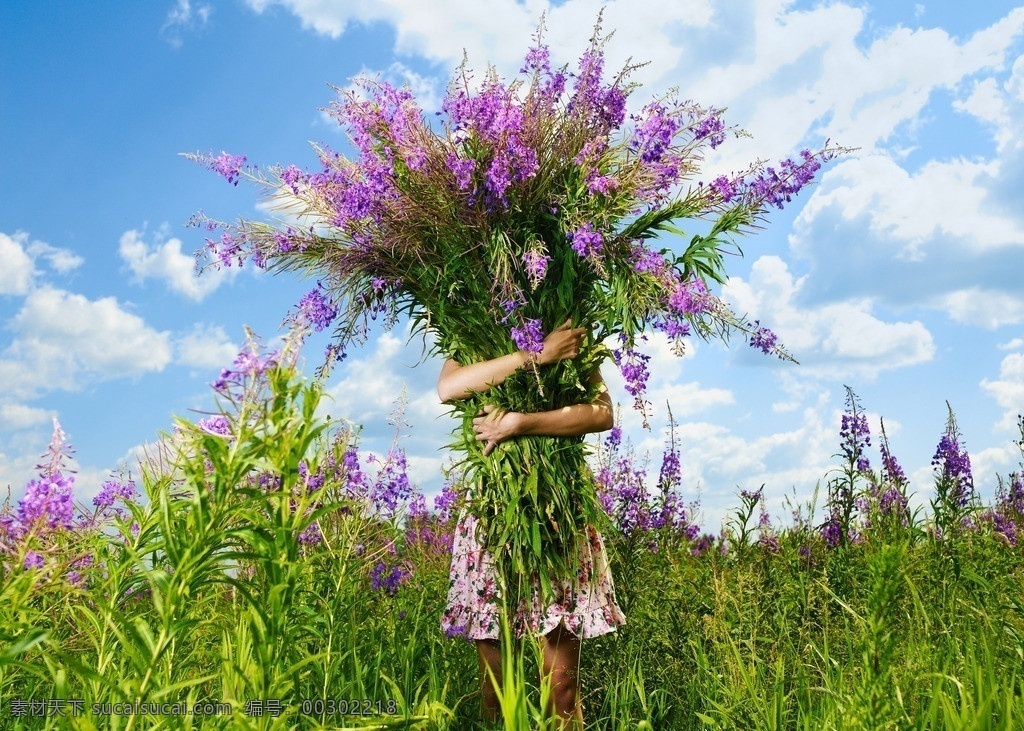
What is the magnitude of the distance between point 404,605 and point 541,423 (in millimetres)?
1753

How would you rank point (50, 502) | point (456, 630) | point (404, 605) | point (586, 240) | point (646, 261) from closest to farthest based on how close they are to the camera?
point (50, 502)
point (586, 240)
point (646, 261)
point (456, 630)
point (404, 605)

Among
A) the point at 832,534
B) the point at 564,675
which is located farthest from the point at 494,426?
the point at 832,534

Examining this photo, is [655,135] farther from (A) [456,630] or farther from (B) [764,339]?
(A) [456,630]

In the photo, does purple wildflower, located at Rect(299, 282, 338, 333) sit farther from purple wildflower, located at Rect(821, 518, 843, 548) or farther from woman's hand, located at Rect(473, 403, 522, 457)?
A: purple wildflower, located at Rect(821, 518, 843, 548)

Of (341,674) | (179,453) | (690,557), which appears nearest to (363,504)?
(341,674)

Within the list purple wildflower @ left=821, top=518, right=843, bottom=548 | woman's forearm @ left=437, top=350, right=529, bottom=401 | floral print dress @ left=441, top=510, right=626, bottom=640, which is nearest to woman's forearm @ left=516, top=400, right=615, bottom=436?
woman's forearm @ left=437, top=350, right=529, bottom=401

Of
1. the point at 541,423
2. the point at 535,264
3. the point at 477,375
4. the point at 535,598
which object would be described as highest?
the point at 535,264

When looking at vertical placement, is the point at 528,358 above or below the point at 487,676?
above

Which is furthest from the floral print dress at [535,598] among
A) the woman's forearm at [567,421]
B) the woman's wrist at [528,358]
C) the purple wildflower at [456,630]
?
the woman's wrist at [528,358]

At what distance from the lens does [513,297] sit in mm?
3654

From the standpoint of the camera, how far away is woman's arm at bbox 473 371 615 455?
365 centimetres

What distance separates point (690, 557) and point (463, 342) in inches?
105

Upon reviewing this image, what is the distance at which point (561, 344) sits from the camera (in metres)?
3.71

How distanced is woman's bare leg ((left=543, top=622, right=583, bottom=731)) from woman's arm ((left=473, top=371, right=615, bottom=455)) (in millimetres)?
829
